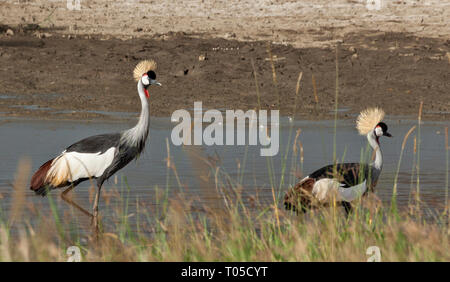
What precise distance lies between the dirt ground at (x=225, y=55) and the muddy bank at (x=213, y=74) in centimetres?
2

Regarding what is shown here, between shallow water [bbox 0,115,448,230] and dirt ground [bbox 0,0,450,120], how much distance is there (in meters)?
1.40

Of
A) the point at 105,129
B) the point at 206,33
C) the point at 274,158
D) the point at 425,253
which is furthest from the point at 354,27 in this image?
the point at 425,253

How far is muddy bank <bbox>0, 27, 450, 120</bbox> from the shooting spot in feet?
53.2

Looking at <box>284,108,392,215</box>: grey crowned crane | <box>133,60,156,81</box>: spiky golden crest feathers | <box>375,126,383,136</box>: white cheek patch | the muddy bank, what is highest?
the muddy bank

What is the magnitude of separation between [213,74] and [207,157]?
11482 millimetres

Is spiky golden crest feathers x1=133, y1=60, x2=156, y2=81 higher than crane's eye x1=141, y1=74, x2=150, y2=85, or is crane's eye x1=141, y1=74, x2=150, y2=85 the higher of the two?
spiky golden crest feathers x1=133, y1=60, x2=156, y2=81

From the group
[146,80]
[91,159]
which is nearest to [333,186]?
[91,159]

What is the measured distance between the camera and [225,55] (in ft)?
64.4

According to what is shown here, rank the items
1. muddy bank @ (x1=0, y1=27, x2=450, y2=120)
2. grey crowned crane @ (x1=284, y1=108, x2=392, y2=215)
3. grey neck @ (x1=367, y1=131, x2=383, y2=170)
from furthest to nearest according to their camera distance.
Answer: muddy bank @ (x1=0, y1=27, x2=450, y2=120) < grey neck @ (x1=367, y1=131, x2=383, y2=170) < grey crowned crane @ (x1=284, y1=108, x2=392, y2=215)

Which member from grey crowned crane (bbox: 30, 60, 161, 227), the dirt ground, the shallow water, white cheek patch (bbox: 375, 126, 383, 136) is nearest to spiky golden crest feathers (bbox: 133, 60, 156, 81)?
grey crowned crane (bbox: 30, 60, 161, 227)

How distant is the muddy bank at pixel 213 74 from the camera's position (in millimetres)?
16219

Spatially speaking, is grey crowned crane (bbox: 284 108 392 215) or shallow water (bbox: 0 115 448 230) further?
shallow water (bbox: 0 115 448 230)

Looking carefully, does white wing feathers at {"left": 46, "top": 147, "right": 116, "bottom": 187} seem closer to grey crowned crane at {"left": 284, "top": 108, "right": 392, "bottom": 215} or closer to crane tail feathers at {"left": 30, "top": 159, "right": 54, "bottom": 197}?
crane tail feathers at {"left": 30, "top": 159, "right": 54, "bottom": 197}

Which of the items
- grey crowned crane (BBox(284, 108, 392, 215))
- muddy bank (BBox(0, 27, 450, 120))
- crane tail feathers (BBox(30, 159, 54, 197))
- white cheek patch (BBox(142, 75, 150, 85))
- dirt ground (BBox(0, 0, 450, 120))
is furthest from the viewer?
dirt ground (BBox(0, 0, 450, 120))
